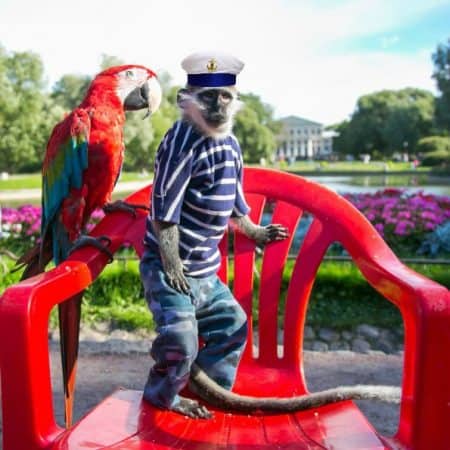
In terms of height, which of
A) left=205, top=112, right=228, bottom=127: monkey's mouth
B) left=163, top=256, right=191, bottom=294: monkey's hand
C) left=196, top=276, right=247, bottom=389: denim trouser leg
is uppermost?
left=205, top=112, right=228, bottom=127: monkey's mouth

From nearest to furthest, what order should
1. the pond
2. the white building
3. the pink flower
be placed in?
the pink flower → the pond → the white building

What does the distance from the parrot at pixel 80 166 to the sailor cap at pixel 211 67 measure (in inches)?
20.8

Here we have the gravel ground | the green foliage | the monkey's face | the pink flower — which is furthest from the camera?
the green foliage

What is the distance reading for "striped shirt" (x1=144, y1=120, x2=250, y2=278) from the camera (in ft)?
4.64

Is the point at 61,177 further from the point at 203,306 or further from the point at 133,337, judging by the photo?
the point at 133,337

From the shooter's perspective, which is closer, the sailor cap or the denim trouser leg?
the sailor cap

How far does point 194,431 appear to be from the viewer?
1.46 meters

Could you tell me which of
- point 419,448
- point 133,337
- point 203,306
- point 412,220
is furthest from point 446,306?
point 412,220

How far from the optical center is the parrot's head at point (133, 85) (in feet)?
6.40

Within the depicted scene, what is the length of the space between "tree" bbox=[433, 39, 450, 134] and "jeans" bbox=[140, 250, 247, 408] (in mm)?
27110

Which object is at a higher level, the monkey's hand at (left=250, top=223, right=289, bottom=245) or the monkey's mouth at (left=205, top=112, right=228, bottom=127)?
the monkey's mouth at (left=205, top=112, right=228, bottom=127)

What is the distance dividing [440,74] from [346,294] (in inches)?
995

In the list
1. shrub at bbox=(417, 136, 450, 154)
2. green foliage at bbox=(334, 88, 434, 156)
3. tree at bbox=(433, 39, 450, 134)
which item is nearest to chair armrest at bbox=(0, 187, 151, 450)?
tree at bbox=(433, 39, 450, 134)

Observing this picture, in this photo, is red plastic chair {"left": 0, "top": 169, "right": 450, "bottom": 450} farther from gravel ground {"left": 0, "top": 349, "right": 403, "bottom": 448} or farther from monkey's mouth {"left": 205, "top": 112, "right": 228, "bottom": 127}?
gravel ground {"left": 0, "top": 349, "right": 403, "bottom": 448}
